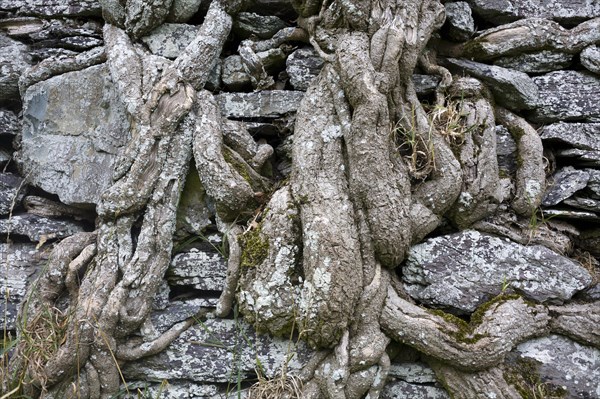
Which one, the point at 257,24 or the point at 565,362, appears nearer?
the point at 565,362

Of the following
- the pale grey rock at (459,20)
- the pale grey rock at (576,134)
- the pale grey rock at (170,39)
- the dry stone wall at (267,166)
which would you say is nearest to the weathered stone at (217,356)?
the dry stone wall at (267,166)

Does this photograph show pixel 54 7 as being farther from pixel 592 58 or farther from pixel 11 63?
pixel 592 58

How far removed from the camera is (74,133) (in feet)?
12.3

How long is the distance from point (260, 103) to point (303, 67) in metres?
0.39

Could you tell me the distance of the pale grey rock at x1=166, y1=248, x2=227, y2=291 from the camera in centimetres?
329

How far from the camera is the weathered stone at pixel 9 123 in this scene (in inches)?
159

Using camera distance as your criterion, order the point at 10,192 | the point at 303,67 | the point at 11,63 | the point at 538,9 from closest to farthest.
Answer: the point at 303,67
the point at 538,9
the point at 10,192
the point at 11,63

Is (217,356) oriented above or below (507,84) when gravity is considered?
below

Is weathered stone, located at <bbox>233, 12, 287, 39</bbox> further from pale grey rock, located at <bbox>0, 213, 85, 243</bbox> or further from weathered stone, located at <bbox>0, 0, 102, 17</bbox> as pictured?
pale grey rock, located at <bbox>0, 213, 85, 243</bbox>

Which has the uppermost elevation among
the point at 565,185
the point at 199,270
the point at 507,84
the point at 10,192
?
the point at 507,84

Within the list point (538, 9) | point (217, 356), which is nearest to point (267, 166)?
point (217, 356)

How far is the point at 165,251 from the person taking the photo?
3238mm

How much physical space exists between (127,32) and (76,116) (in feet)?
2.35

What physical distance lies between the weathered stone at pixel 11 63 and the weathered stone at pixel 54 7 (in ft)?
0.84
